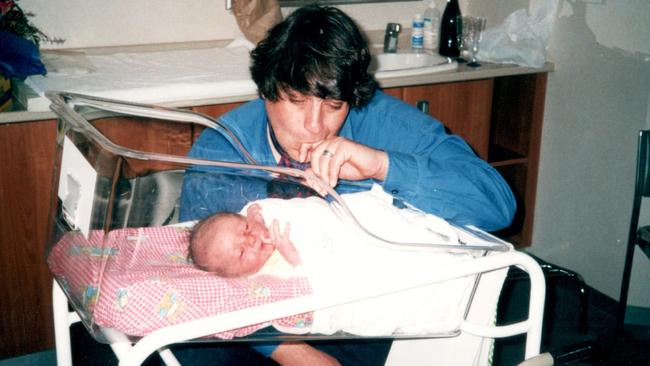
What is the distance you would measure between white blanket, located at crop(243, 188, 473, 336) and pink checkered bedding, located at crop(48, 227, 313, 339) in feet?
0.17

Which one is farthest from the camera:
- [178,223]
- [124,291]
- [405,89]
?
[405,89]

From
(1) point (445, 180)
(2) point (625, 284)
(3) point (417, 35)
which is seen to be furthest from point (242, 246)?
(3) point (417, 35)

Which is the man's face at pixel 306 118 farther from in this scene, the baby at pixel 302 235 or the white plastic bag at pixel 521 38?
the white plastic bag at pixel 521 38

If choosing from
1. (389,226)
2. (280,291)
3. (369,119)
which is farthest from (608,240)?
(280,291)

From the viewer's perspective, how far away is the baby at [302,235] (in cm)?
94

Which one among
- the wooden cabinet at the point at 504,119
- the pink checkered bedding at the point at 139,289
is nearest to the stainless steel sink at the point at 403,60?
the wooden cabinet at the point at 504,119

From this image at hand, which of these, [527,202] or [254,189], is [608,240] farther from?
[254,189]

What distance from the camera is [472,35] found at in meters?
2.56

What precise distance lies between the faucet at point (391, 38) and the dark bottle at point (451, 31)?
0.73 ft

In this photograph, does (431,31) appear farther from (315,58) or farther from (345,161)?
(345,161)

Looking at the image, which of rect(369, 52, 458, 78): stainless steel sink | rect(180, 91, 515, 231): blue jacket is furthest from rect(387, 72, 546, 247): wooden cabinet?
rect(180, 91, 515, 231): blue jacket

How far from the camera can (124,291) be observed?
2.82 ft

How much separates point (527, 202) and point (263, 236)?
196 centimetres

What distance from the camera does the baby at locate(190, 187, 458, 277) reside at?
944mm
